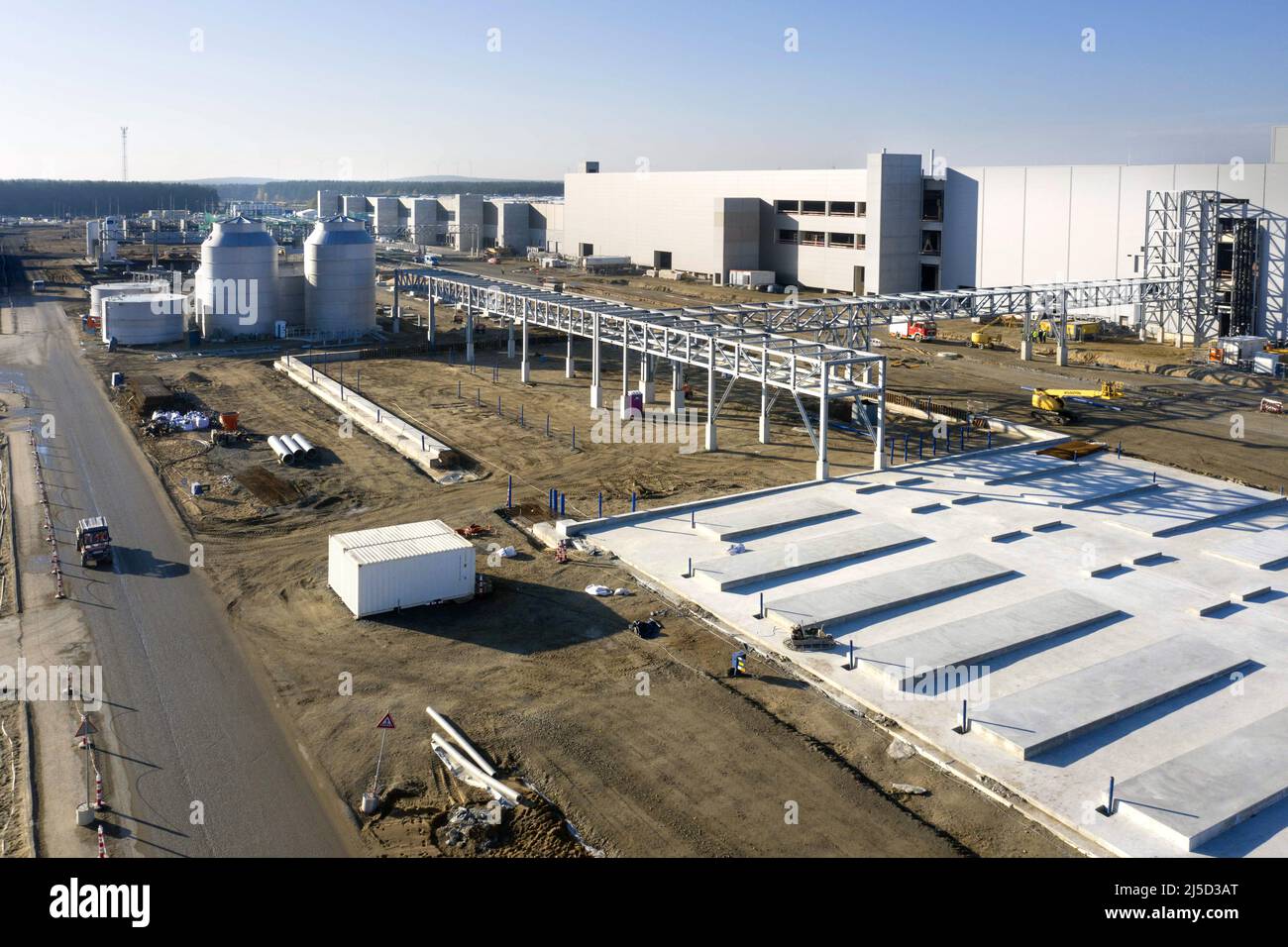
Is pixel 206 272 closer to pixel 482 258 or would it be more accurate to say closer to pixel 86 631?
pixel 86 631

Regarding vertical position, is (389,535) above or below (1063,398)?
below

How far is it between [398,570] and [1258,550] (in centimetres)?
1976

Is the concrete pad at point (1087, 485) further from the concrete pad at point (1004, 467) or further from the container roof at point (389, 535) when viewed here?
the container roof at point (389, 535)

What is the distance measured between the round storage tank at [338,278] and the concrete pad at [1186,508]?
4377 centimetres

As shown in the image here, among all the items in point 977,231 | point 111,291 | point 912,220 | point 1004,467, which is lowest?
point 1004,467

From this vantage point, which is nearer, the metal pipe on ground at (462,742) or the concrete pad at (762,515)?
the metal pipe on ground at (462,742)

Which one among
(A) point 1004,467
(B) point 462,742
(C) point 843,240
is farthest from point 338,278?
(B) point 462,742

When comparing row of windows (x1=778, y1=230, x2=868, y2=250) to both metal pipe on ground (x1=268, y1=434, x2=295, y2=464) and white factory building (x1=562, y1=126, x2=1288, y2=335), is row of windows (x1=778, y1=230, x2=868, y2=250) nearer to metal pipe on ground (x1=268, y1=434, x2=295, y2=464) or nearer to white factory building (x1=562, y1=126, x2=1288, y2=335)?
white factory building (x1=562, y1=126, x2=1288, y2=335)

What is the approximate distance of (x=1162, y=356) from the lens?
5172cm

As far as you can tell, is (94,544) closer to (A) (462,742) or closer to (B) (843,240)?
(A) (462,742)

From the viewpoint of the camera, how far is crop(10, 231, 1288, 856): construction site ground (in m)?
14.8

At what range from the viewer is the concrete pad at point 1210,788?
47.0 feet

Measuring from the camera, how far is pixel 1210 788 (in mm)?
15164

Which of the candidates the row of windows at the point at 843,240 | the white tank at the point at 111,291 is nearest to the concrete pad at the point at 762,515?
the row of windows at the point at 843,240
